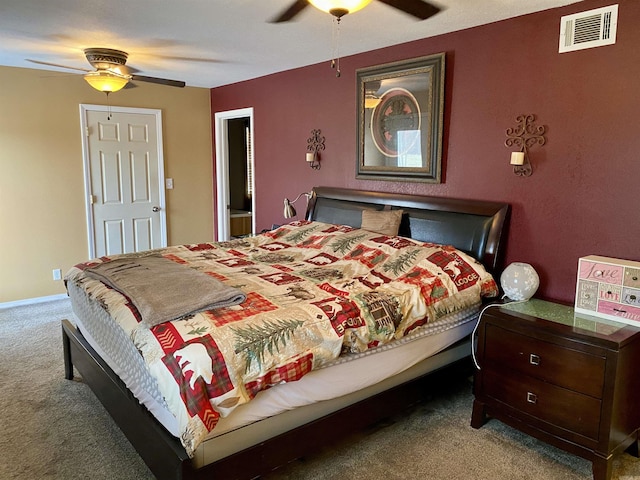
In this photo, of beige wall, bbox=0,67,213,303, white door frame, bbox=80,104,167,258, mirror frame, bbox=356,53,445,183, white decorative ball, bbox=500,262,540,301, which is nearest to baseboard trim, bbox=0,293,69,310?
beige wall, bbox=0,67,213,303

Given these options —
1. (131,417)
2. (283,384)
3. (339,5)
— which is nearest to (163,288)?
(131,417)

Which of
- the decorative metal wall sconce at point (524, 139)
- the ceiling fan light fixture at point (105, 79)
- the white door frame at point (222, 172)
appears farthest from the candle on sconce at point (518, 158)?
the white door frame at point (222, 172)

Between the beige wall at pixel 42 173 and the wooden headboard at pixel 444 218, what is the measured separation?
9.51ft

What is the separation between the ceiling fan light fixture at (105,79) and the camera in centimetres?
354

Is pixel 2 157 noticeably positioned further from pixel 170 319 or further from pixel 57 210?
pixel 170 319

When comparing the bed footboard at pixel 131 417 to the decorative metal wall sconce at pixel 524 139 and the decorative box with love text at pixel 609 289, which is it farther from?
the decorative metal wall sconce at pixel 524 139

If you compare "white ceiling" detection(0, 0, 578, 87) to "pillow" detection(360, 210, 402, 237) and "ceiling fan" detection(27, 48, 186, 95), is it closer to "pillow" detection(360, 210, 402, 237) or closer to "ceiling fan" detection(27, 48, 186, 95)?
"ceiling fan" detection(27, 48, 186, 95)

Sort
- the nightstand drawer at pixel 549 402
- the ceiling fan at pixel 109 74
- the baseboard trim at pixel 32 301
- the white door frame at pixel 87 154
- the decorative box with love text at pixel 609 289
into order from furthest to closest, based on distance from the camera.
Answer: the white door frame at pixel 87 154 → the baseboard trim at pixel 32 301 → the ceiling fan at pixel 109 74 → the decorative box with love text at pixel 609 289 → the nightstand drawer at pixel 549 402

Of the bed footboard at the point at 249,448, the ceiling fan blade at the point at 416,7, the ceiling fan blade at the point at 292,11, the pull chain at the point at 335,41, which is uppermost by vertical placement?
the pull chain at the point at 335,41

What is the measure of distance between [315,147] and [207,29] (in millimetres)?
1599

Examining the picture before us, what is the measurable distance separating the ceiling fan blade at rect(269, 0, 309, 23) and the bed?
152 cm

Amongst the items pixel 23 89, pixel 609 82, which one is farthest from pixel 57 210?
pixel 609 82

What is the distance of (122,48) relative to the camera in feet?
12.3

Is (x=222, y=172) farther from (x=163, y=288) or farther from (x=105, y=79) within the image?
(x=163, y=288)
